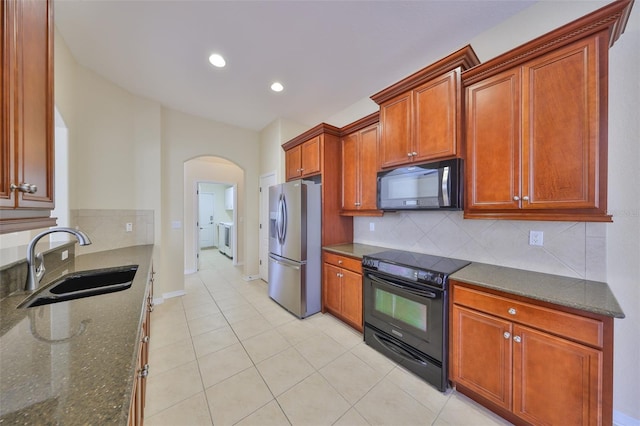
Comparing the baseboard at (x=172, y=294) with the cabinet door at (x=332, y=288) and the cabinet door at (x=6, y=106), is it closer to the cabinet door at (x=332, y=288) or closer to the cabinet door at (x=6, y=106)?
the cabinet door at (x=332, y=288)

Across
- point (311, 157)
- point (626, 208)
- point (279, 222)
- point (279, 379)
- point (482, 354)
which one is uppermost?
point (311, 157)

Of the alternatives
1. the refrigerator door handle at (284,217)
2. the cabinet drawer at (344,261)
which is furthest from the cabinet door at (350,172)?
the refrigerator door handle at (284,217)

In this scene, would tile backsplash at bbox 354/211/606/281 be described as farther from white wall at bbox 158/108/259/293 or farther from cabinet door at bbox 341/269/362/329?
white wall at bbox 158/108/259/293

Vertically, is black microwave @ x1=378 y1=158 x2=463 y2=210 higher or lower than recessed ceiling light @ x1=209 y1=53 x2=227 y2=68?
lower

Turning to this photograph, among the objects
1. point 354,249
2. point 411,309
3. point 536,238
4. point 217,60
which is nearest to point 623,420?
point 536,238

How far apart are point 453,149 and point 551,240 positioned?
0.98 metres

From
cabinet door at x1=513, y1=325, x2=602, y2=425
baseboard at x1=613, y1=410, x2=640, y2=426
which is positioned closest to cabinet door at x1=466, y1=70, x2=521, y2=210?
cabinet door at x1=513, y1=325, x2=602, y2=425

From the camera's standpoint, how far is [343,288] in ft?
8.67

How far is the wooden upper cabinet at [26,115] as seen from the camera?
2.47 feet

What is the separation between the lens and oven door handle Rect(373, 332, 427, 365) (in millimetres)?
1868

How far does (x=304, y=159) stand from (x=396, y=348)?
251cm

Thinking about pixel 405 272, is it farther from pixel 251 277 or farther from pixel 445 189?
pixel 251 277

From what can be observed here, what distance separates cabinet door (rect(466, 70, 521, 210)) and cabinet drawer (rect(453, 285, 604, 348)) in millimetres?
670

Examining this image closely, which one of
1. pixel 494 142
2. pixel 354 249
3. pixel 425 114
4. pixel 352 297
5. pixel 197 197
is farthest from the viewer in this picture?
pixel 197 197
